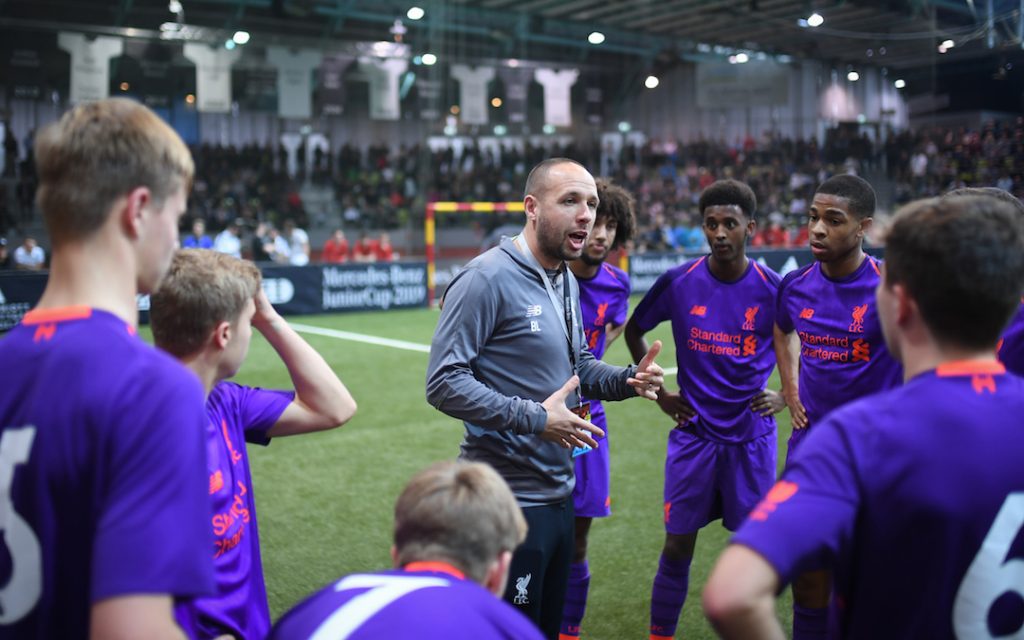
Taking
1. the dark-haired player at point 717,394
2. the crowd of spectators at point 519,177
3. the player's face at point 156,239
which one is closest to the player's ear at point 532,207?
the dark-haired player at point 717,394

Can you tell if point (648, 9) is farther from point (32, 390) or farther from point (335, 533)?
point (32, 390)

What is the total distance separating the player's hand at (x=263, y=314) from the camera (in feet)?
8.08

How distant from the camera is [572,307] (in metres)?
3.58

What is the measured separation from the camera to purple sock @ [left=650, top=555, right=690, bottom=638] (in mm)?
4160

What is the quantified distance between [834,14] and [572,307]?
26.5 m

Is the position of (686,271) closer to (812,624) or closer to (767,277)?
(767,277)

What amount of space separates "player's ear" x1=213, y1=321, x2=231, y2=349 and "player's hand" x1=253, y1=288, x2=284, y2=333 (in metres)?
Result: 0.18

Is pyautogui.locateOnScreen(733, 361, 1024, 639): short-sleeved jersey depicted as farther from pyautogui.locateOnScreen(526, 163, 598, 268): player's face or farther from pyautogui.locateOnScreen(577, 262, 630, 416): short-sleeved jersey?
pyautogui.locateOnScreen(577, 262, 630, 416): short-sleeved jersey

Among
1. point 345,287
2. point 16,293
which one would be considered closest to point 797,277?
point 16,293

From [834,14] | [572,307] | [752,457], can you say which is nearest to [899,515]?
[572,307]

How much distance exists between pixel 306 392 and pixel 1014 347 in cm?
243

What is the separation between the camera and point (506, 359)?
3.31m

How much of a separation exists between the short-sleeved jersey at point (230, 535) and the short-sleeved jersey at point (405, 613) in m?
0.77

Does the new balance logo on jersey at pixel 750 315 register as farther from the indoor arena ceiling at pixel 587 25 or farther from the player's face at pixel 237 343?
the indoor arena ceiling at pixel 587 25
